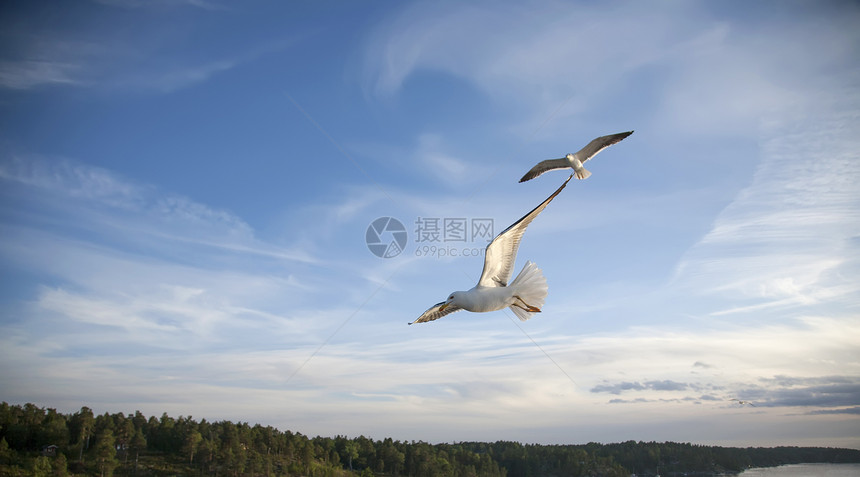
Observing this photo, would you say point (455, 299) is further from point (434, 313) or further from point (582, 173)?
point (582, 173)

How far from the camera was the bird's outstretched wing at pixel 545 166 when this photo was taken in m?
16.5

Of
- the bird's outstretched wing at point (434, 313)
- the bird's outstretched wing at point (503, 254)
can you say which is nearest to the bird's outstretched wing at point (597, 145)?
the bird's outstretched wing at point (503, 254)

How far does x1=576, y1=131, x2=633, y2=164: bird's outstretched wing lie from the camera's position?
15930mm

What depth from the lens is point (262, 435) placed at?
97250 millimetres

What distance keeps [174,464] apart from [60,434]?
1595cm

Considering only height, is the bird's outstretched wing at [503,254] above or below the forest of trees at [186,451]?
above

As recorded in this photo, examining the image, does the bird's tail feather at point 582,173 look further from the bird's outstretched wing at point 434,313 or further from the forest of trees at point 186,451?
the forest of trees at point 186,451

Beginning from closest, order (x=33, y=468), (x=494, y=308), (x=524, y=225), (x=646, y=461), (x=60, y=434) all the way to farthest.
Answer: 1. (x=524, y=225)
2. (x=494, y=308)
3. (x=33, y=468)
4. (x=60, y=434)
5. (x=646, y=461)

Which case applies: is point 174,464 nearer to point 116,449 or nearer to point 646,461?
point 116,449

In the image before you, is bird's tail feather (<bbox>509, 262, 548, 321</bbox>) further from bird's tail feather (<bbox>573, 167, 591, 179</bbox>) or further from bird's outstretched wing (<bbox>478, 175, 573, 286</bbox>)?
bird's tail feather (<bbox>573, 167, 591, 179</bbox>)

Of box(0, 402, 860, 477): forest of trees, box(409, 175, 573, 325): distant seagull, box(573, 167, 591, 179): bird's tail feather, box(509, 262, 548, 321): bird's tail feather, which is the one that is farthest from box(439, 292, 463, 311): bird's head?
box(0, 402, 860, 477): forest of trees

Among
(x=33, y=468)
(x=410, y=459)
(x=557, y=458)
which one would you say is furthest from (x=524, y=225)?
(x=557, y=458)

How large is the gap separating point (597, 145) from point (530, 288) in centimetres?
480

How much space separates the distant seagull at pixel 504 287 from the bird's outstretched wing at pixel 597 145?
13.0 feet
